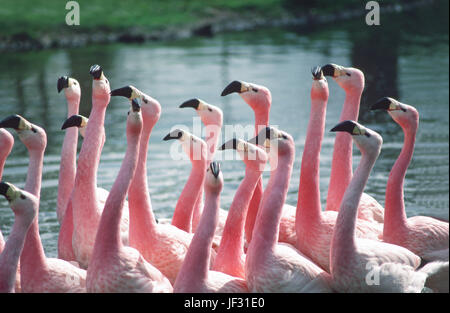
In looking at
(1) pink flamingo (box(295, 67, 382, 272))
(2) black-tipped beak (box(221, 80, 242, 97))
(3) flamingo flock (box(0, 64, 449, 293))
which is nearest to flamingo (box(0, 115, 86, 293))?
(3) flamingo flock (box(0, 64, 449, 293))

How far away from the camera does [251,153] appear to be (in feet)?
18.1

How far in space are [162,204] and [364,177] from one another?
395cm

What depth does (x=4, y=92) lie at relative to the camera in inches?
698

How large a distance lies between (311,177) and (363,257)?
1.20 metres

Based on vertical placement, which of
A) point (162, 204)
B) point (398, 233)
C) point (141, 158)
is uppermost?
point (141, 158)

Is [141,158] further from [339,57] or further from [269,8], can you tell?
[269,8]

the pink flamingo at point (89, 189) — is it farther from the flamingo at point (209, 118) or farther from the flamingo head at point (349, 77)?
the flamingo head at point (349, 77)

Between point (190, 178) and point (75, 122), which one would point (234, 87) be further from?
point (75, 122)

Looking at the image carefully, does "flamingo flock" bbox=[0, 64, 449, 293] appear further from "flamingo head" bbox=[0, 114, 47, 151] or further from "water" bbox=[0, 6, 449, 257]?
"water" bbox=[0, 6, 449, 257]

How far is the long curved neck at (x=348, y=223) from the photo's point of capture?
527 cm

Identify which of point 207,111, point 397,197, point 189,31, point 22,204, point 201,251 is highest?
point 207,111

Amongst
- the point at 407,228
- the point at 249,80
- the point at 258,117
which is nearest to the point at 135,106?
the point at 258,117
